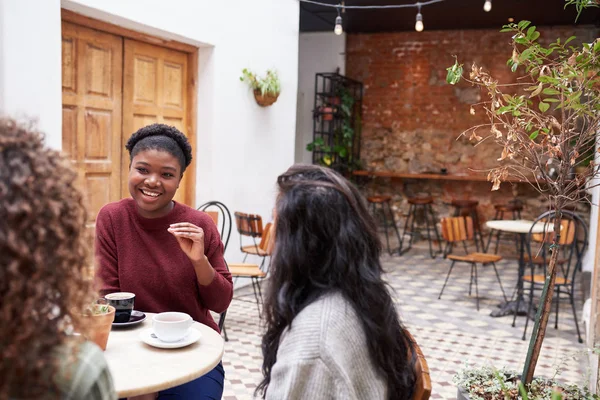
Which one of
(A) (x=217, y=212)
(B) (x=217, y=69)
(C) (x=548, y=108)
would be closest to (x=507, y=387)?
(C) (x=548, y=108)

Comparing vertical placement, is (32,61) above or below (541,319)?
above

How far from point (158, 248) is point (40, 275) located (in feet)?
3.93

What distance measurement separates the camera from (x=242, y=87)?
536cm

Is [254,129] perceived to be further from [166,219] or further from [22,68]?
[166,219]

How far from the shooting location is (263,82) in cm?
549

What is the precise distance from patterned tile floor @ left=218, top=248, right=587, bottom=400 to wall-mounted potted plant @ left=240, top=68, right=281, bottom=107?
1.82m

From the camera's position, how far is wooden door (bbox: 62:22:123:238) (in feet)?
12.2

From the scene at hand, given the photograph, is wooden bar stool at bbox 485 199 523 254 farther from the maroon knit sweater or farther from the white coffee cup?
the white coffee cup

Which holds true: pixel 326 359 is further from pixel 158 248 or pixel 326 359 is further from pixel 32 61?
pixel 32 61

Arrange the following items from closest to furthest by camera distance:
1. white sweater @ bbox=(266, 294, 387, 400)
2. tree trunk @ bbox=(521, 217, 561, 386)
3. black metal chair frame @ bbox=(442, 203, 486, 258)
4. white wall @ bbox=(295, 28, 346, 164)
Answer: white sweater @ bbox=(266, 294, 387, 400)
tree trunk @ bbox=(521, 217, 561, 386)
black metal chair frame @ bbox=(442, 203, 486, 258)
white wall @ bbox=(295, 28, 346, 164)

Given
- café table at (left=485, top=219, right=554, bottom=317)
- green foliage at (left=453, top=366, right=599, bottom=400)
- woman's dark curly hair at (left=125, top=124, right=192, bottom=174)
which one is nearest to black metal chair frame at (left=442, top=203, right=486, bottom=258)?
café table at (left=485, top=219, right=554, bottom=317)

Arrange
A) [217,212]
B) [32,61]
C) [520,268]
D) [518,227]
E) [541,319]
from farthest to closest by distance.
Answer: [518,227] < [520,268] < [217,212] < [32,61] < [541,319]

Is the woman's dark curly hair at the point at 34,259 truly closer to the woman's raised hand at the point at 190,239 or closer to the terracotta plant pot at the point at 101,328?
the terracotta plant pot at the point at 101,328

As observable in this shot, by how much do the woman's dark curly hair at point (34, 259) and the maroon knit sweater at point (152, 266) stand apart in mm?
1084
